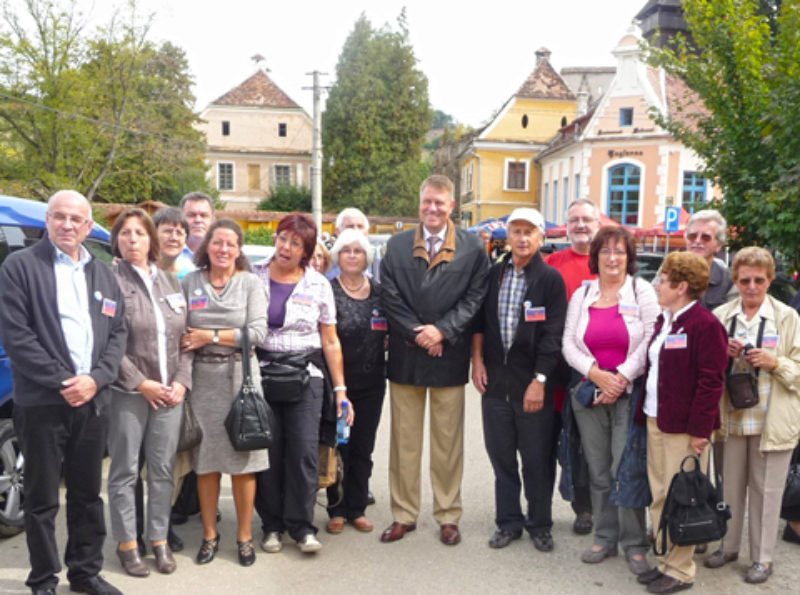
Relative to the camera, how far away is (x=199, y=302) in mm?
4047

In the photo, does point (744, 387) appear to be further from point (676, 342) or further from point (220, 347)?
point (220, 347)

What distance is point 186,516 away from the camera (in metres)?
4.86

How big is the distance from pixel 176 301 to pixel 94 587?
156cm

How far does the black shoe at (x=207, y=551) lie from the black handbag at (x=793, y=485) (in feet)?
11.3

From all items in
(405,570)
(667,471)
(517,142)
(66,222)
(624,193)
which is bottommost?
(405,570)

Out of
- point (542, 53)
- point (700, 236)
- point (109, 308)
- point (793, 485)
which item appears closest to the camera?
point (109, 308)

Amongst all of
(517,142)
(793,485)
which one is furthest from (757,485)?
(517,142)

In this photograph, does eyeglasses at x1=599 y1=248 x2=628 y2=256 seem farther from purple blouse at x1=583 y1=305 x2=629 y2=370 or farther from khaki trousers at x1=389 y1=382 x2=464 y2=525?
khaki trousers at x1=389 y1=382 x2=464 y2=525

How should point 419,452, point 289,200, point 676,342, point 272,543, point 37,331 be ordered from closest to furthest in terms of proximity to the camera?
1. point 37,331
2. point 676,342
3. point 272,543
4. point 419,452
5. point 289,200

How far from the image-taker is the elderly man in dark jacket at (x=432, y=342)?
176 inches

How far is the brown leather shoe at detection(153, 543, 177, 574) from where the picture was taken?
4.04 metres

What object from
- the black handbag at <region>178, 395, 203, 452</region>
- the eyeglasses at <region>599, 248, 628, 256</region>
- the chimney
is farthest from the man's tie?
the chimney

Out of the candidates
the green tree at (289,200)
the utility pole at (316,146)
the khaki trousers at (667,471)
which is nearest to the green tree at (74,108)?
the utility pole at (316,146)

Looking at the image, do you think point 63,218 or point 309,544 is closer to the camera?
point 63,218
